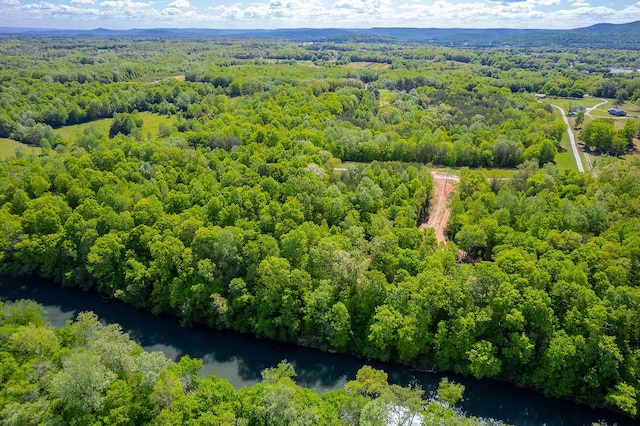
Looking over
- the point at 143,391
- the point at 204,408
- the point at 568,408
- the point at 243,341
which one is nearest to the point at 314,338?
the point at 243,341

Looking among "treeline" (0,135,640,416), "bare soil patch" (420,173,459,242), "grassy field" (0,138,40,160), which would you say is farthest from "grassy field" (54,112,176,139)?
"bare soil patch" (420,173,459,242)

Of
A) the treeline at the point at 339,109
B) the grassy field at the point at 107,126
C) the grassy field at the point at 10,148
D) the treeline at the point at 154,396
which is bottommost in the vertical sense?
the treeline at the point at 154,396

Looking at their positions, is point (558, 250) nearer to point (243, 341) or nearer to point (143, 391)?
point (243, 341)

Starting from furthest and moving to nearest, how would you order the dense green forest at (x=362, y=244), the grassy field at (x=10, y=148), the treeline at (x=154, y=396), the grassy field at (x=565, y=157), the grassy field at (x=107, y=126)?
the grassy field at (x=107, y=126) < the grassy field at (x=10, y=148) < the grassy field at (x=565, y=157) < the dense green forest at (x=362, y=244) < the treeline at (x=154, y=396)

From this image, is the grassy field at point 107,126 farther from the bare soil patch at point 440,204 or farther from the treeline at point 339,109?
the bare soil patch at point 440,204

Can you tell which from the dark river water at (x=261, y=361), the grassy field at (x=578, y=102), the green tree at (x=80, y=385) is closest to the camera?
the green tree at (x=80, y=385)

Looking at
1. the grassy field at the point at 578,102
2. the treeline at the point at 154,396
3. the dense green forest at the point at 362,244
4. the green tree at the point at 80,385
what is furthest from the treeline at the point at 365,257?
the grassy field at the point at 578,102
